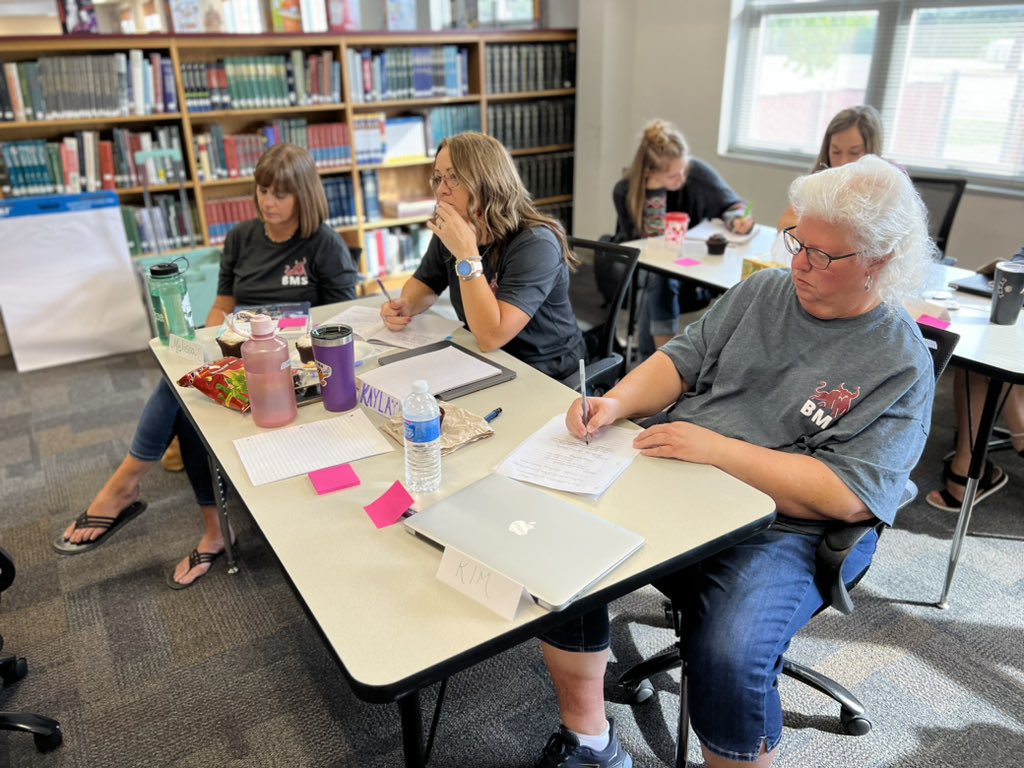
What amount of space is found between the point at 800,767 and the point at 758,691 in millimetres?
491

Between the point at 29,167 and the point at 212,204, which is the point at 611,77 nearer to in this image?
the point at 212,204

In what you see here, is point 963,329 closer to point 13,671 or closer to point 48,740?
point 48,740

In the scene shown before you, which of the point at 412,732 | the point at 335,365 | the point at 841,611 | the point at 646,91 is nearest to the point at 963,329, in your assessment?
the point at 841,611

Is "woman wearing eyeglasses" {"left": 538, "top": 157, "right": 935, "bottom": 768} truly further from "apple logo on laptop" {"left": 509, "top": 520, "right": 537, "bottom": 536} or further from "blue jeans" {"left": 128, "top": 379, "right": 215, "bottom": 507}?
"blue jeans" {"left": 128, "top": 379, "right": 215, "bottom": 507}

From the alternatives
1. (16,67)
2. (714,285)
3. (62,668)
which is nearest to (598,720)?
(62,668)

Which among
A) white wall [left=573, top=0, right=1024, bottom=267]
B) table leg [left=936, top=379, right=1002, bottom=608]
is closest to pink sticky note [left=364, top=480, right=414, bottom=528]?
table leg [left=936, top=379, right=1002, bottom=608]

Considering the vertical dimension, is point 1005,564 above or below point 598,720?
below

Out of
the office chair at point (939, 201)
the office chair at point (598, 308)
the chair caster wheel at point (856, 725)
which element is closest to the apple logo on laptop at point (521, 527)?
the office chair at point (598, 308)

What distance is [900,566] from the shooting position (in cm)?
220

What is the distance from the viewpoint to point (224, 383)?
5.30ft

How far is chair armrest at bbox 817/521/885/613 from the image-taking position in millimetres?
1298

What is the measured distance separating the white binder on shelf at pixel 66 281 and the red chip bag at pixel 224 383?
249cm

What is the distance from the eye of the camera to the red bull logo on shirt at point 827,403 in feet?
4.46

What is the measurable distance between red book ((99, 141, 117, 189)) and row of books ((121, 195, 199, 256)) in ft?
0.51
